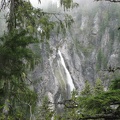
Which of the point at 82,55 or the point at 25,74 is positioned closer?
the point at 25,74

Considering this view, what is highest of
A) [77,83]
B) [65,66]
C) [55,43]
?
[55,43]

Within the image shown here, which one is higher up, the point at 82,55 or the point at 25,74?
the point at 82,55

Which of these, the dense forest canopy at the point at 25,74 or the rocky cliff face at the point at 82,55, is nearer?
the dense forest canopy at the point at 25,74

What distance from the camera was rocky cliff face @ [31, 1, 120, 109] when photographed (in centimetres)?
7750

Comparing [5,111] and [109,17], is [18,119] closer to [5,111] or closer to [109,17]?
[5,111]

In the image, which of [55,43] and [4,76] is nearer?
[4,76]

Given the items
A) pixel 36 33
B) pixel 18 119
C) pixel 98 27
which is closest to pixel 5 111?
pixel 18 119

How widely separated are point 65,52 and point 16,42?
88.7 meters

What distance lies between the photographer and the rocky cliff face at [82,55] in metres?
77.5

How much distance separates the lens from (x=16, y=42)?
5672 millimetres

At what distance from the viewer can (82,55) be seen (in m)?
105

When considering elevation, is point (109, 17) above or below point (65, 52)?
above

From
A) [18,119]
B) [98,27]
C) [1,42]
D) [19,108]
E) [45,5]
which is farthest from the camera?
[45,5]

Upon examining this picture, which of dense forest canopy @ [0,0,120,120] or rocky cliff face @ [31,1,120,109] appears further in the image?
rocky cliff face @ [31,1,120,109]
